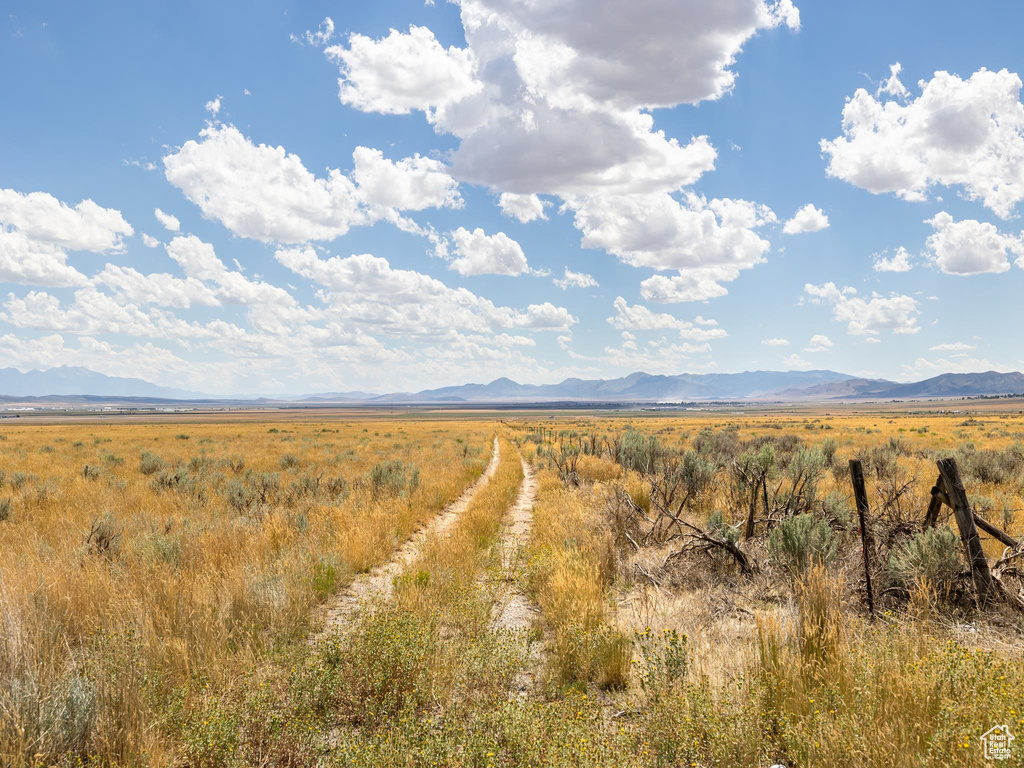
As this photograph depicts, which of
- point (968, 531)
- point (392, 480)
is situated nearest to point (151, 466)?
point (392, 480)

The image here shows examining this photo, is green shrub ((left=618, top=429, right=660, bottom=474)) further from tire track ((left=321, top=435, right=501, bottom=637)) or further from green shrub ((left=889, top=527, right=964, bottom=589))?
green shrub ((left=889, top=527, right=964, bottom=589))

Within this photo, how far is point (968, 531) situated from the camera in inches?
215

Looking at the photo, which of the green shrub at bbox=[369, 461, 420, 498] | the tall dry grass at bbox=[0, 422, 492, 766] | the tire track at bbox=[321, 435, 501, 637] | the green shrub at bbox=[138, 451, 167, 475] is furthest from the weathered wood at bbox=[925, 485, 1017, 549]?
the green shrub at bbox=[138, 451, 167, 475]

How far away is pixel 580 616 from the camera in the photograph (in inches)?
237

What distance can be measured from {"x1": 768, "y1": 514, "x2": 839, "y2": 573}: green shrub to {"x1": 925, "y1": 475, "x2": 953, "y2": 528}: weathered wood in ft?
3.54

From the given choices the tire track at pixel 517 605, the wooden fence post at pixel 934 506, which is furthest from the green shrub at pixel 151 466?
the wooden fence post at pixel 934 506

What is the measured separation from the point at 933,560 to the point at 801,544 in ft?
4.76

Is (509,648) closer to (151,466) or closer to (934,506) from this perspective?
(934,506)

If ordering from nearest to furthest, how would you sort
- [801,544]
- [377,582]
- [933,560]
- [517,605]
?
[933,560]
[801,544]
[517,605]
[377,582]

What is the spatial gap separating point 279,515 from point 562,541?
6.24 m

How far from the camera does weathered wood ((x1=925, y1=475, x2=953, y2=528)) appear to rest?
19.6ft

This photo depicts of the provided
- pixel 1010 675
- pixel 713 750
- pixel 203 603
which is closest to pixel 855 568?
pixel 1010 675

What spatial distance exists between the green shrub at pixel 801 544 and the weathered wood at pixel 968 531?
1505mm

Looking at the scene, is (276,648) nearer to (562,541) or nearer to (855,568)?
(562,541)
